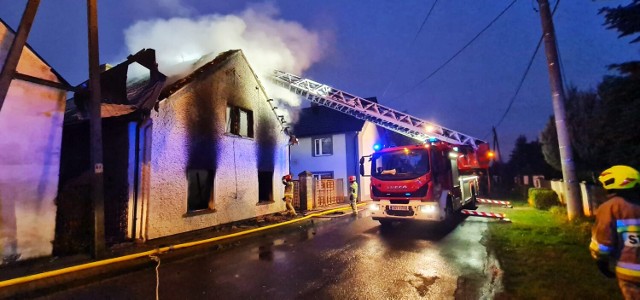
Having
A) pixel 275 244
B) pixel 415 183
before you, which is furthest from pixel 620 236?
pixel 275 244

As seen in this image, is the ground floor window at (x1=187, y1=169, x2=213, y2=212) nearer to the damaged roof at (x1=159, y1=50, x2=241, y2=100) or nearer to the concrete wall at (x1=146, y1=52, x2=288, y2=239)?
the concrete wall at (x1=146, y1=52, x2=288, y2=239)

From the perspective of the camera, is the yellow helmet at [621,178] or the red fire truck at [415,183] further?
the red fire truck at [415,183]

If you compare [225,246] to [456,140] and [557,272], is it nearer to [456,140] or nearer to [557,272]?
[557,272]

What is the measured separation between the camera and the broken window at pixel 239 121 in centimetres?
1205

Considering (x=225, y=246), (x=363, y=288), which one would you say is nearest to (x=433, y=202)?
(x=363, y=288)

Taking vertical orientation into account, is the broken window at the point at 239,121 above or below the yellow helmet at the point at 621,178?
above

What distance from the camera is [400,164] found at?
1021cm

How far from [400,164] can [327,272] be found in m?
5.44

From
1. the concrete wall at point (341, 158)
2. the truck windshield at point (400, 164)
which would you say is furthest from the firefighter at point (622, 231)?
the concrete wall at point (341, 158)

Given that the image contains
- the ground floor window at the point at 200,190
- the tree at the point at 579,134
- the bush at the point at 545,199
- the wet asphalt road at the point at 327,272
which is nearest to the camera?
the wet asphalt road at the point at 327,272

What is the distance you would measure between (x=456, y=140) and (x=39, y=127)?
1806 centimetres

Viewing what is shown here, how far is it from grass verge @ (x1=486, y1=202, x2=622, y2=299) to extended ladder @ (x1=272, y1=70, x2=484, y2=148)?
882cm

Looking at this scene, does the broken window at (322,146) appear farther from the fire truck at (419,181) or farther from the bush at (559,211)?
the bush at (559,211)

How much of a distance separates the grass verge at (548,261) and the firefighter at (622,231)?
1.71m
